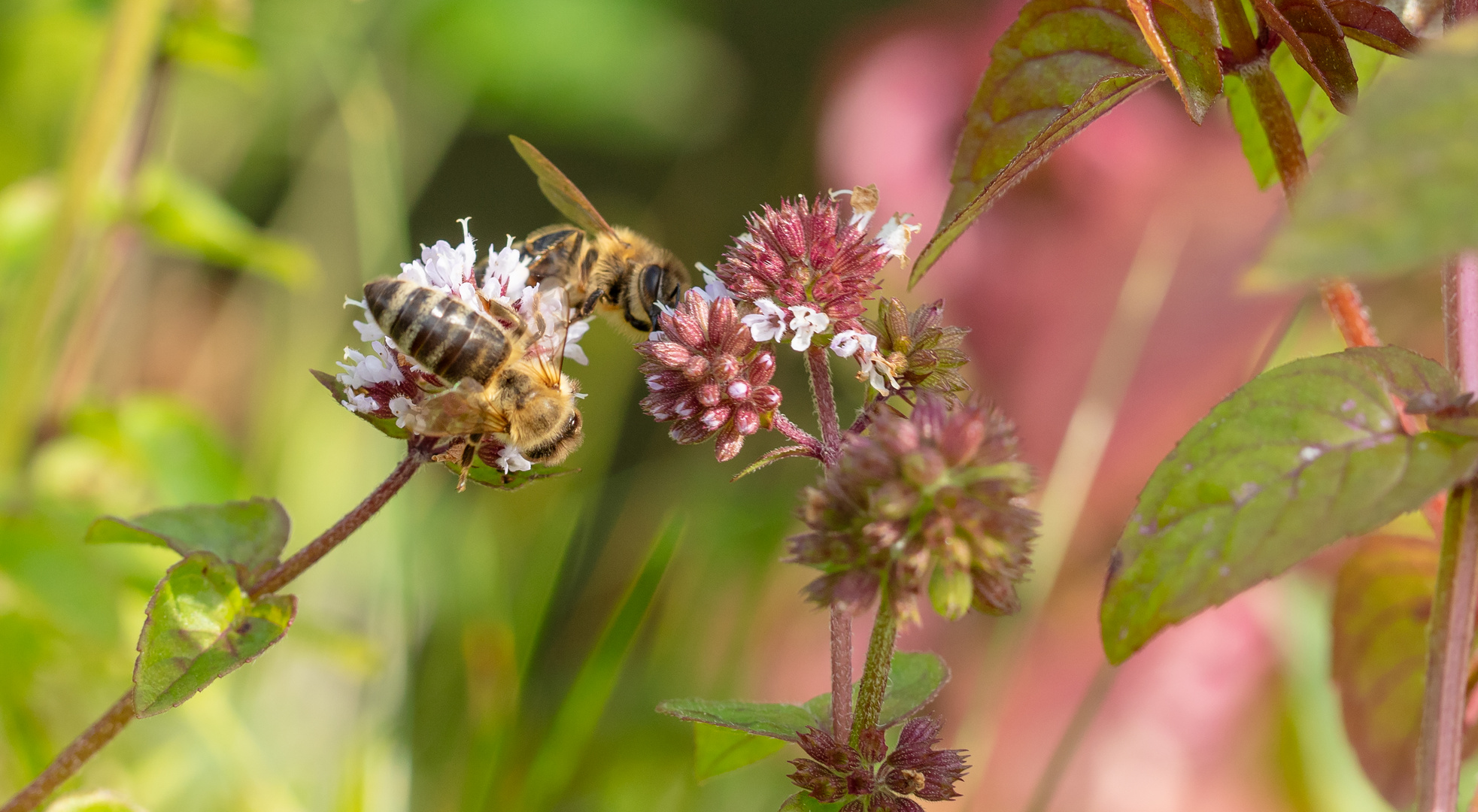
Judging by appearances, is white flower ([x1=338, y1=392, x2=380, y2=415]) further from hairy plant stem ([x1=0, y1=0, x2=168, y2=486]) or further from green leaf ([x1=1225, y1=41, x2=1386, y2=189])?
green leaf ([x1=1225, y1=41, x2=1386, y2=189])

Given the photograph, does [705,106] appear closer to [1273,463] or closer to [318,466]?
[318,466]

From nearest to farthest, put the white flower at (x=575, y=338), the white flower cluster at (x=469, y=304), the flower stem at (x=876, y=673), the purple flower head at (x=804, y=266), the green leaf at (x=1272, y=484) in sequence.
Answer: the green leaf at (x=1272, y=484)
the flower stem at (x=876, y=673)
the purple flower head at (x=804, y=266)
the white flower cluster at (x=469, y=304)
the white flower at (x=575, y=338)

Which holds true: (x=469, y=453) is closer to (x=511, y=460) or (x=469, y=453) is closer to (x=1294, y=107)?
(x=511, y=460)

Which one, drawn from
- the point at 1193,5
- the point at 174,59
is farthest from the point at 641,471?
the point at 1193,5

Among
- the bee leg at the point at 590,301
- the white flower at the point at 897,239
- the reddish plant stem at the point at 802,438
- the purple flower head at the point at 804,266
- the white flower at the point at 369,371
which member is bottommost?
the white flower at the point at 369,371

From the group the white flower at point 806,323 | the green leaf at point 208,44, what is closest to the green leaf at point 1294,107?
the white flower at point 806,323

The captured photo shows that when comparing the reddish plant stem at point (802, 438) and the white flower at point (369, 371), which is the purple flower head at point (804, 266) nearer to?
the reddish plant stem at point (802, 438)
